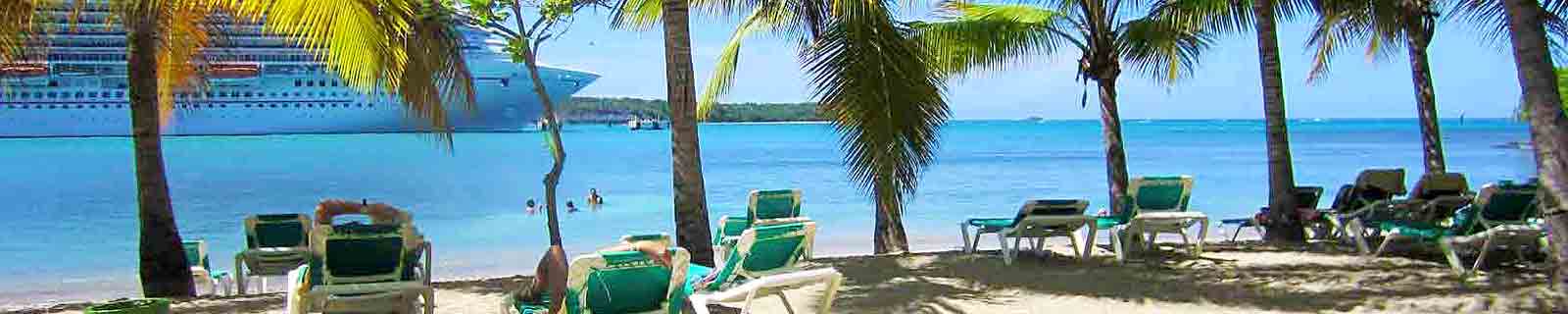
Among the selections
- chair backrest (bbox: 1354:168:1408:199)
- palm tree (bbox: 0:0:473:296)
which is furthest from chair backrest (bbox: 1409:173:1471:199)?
palm tree (bbox: 0:0:473:296)

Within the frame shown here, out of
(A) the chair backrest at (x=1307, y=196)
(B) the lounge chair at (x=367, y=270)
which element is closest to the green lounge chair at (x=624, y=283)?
(B) the lounge chair at (x=367, y=270)

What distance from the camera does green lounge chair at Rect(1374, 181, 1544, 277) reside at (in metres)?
6.55

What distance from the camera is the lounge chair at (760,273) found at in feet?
14.9

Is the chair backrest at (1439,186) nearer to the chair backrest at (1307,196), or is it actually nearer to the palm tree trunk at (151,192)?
the chair backrest at (1307,196)

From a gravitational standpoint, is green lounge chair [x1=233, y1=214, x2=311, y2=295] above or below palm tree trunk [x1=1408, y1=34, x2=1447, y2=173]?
below

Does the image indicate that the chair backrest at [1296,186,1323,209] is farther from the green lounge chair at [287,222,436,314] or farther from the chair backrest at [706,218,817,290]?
the green lounge chair at [287,222,436,314]

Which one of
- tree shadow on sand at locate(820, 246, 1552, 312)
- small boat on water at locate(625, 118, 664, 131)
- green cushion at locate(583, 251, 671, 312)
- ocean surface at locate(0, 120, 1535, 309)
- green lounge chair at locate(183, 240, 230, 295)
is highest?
green cushion at locate(583, 251, 671, 312)

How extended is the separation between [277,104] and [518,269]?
57328mm

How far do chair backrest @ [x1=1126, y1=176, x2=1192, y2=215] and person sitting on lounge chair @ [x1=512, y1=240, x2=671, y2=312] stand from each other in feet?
15.2

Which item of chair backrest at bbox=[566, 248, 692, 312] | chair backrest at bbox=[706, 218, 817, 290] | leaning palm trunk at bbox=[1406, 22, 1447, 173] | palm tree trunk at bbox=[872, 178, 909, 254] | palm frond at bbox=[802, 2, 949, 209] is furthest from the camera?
leaning palm trunk at bbox=[1406, 22, 1447, 173]

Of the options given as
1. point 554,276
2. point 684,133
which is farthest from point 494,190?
point 554,276

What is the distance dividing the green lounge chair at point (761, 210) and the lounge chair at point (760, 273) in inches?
140

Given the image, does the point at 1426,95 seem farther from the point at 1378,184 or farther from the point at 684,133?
the point at 684,133

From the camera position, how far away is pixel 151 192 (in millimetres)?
7387
